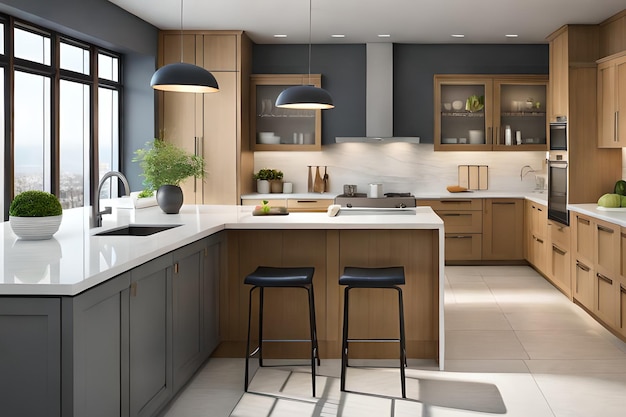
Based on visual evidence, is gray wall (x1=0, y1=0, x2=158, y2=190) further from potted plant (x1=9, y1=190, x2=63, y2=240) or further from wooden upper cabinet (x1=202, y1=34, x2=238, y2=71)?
potted plant (x1=9, y1=190, x2=63, y2=240)

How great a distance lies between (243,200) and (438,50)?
3.10m

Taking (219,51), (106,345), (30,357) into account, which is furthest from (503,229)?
(30,357)

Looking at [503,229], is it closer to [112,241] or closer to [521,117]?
[521,117]

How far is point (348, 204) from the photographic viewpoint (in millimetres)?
6828

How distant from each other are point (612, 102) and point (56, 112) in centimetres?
504

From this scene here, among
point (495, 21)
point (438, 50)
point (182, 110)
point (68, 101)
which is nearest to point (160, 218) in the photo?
point (68, 101)

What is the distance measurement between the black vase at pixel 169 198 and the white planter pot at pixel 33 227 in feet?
4.69

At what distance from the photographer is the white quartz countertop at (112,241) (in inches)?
97.2

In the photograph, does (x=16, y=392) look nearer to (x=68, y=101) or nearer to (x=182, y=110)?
(x=68, y=101)

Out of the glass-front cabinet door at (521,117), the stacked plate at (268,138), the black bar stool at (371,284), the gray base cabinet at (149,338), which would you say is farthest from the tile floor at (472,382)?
the stacked plate at (268,138)

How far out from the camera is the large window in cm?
519

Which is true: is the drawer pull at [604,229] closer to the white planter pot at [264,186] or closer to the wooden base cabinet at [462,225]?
the wooden base cabinet at [462,225]

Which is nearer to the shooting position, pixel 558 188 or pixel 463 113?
pixel 558 188

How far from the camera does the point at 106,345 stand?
8.88 feet
